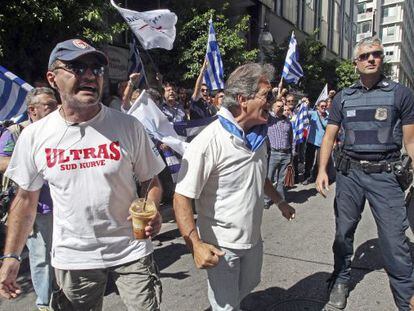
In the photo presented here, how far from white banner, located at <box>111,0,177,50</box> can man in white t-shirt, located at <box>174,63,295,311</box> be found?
3.97 metres

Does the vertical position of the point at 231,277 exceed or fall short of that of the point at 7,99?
it falls short

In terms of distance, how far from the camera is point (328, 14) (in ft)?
111

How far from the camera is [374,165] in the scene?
10.8ft

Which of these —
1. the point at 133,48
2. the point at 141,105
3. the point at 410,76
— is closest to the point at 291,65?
the point at 133,48

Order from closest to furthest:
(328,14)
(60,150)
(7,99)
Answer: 1. (60,150)
2. (7,99)
3. (328,14)

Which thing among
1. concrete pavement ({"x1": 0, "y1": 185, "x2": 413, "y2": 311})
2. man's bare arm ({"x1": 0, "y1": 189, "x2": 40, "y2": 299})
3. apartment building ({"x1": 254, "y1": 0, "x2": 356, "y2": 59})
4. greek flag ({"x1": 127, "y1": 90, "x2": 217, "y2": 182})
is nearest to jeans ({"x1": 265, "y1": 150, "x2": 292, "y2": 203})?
concrete pavement ({"x1": 0, "y1": 185, "x2": 413, "y2": 311})

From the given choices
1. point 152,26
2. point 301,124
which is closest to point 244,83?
point 152,26

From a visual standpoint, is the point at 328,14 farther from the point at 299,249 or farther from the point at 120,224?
the point at 120,224

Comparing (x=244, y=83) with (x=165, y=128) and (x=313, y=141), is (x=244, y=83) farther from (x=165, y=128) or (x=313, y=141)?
(x=313, y=141)

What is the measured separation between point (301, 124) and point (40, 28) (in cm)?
576

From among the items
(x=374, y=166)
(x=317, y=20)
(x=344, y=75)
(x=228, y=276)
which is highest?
(x=317, y=20)

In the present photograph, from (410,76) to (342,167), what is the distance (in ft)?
381

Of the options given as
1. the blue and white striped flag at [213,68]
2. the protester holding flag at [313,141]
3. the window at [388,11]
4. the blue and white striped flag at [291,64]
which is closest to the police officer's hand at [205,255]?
the blue and white striped flag at [213,68]

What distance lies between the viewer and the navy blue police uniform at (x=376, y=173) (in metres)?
3.14
